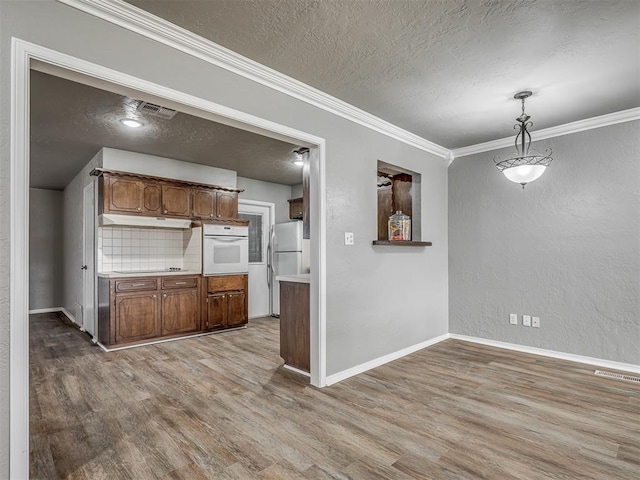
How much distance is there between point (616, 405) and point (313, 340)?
7.43 ft

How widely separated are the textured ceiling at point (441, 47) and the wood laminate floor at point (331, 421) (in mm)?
2403

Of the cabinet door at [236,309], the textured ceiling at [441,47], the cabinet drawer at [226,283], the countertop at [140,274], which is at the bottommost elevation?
the cabinet door at [236,309]

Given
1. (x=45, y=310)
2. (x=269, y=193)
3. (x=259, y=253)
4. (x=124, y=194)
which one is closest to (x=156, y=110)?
(x=124, y=194)

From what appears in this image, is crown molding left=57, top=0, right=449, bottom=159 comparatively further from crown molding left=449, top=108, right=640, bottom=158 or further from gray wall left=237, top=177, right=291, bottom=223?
gray wall left=237, top=177, right=291, bottom=223

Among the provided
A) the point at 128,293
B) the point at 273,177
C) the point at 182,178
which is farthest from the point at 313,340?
the point at 273,177

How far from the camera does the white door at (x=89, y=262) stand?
15.7ft

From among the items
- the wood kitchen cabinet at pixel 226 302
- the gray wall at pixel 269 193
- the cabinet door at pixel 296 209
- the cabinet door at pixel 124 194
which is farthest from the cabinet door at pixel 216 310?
the cabinet door at pixel 296 209

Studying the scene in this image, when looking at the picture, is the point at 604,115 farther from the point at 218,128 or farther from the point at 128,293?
the point at 128,293

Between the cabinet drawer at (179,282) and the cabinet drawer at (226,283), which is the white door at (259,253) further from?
the cabinet drawer at (179,282)

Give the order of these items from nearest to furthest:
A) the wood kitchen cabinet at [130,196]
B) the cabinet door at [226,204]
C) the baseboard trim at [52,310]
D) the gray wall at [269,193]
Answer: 1. the wood kitchen cabinet at [130,196]
2. the cabinet door at [226,204]
3. the gray wall at [269,193]
4. the baseboard trim at [52,310]

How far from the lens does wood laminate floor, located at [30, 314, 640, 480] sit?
1.93 m

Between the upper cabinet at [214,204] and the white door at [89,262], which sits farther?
the upper cabinet at [214,204]

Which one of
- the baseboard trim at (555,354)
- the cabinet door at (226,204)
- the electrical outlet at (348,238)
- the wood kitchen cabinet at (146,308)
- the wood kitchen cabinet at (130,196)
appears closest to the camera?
the electrical outlet at (348,238)

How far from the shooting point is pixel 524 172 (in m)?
3.15
